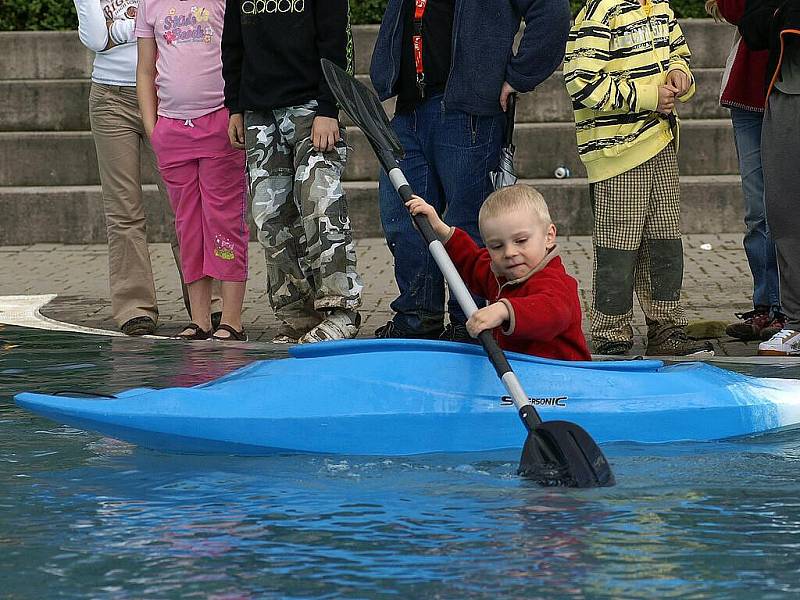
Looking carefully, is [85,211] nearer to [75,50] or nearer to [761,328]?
[75,50]

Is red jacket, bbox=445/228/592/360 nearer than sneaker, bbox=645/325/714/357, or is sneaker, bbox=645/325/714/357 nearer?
red jacket, bbox=445/228/592/360

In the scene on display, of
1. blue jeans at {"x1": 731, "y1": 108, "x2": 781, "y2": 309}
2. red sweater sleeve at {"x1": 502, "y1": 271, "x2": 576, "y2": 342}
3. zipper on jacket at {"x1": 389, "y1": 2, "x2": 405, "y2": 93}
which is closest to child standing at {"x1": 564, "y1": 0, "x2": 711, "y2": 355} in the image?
blue jeans at {"x1": 731, "y1": 108, "x2": 781, "y2": 309}

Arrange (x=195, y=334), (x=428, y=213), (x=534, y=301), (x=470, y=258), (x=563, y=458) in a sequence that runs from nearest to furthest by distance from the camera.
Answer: (x=563, y=458)
(x=534, y=301)
(x=428, y=213)
(x=470, y=258)
(x=195, y=334)

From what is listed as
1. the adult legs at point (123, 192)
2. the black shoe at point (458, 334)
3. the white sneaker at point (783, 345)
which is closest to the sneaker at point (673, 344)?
the white sneaker at point (783, 345)

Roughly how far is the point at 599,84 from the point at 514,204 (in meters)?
1.37

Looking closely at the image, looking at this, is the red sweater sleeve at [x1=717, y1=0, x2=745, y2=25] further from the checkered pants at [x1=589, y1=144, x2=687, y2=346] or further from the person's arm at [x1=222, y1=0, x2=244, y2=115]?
the person's arm at [x1=222, y1=0, x2=244, y2=115]

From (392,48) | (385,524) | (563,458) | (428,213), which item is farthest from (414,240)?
(385,524)

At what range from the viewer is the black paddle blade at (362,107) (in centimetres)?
544

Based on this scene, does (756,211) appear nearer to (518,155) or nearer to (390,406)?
(390,406)

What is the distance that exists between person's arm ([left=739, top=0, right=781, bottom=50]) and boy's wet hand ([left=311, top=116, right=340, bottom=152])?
1.78m

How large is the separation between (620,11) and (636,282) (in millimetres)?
1170

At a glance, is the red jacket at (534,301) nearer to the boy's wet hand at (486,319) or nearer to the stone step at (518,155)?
the boy's wet hand at (486,319)

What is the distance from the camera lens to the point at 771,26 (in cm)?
588

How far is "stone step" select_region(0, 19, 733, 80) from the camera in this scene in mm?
11062
